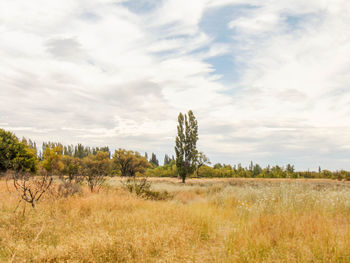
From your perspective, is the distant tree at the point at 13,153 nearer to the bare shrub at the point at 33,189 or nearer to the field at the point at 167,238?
the bare shrub at the point at 33,189

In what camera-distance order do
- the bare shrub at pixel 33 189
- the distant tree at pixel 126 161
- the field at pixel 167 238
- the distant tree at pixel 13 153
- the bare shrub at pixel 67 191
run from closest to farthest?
the field at pixel 167 238 < the bare shrub at pixel 33 189 < the bare shrub at pixel 67 191 < the distant tree at pixel 13 153 < the distant tree at pixel 126 161

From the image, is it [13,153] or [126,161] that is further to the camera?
Answer: [126,161]

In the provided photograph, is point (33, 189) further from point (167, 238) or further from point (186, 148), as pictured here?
point (186, 148)

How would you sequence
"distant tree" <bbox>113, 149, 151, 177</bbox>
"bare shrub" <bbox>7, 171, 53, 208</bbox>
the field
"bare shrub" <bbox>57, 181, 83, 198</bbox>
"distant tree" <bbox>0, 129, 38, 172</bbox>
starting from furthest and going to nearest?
"distant tree" <bbox>113, 149, 151, 177</bbox>, "distant tree" <bbox>0, 129, 38, 172</bbox>, "bare shrub" <bbox>57, 181, 83, 198</bbox>, "bare shrub" <bbox>7, 171, 53, 208</bbox>, the field

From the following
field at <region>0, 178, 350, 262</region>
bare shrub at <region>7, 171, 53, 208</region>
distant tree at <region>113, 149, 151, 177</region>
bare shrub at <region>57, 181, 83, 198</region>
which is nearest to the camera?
field at <region>0, 178, 350, 262</region>

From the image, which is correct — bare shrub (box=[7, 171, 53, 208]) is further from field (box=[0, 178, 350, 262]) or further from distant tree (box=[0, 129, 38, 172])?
distant tree (box=[0, 129, 38, 172])

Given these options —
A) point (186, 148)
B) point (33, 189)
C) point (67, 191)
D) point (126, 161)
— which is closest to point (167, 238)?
point (67, 191)

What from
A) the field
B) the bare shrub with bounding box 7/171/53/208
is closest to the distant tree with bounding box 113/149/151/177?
the bare shrub with bounding box 7/171/53/208

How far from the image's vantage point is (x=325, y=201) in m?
7.55

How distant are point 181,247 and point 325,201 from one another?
6.16 meters

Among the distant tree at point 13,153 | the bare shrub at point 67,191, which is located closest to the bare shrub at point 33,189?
the bare shrub at point 67,191

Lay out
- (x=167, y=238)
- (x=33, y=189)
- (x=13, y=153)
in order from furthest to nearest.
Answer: (x=13, y=153)
(x=33, y=189)
(x=167, y=238)

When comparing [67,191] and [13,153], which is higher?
[13,153]

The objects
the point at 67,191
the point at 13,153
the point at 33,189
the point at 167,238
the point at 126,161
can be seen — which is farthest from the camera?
the point at 126,161
